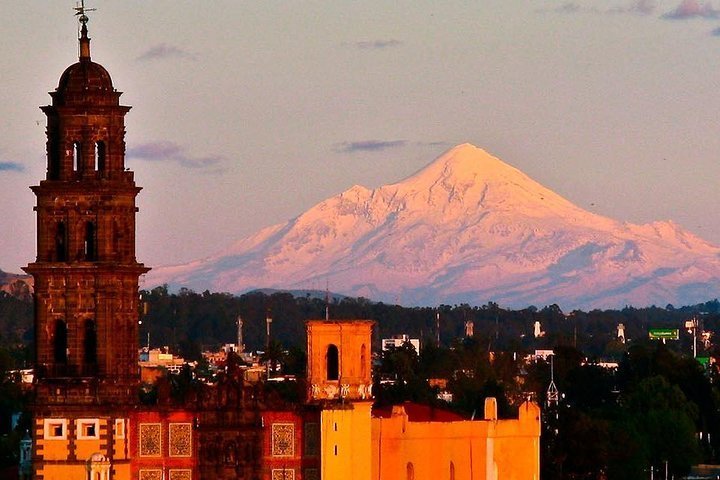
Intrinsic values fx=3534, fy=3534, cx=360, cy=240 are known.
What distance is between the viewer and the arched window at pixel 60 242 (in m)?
100

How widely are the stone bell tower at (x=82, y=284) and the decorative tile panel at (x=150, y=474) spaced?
909mm

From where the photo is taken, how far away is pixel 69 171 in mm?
100062

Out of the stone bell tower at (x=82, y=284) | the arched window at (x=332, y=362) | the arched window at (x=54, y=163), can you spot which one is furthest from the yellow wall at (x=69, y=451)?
the arched window at (x=54, y=163)

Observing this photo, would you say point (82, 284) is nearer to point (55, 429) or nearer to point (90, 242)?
point (90, 242)

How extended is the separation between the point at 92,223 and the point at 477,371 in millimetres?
84000

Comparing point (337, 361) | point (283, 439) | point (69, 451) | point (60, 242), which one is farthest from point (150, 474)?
point (60, 242)

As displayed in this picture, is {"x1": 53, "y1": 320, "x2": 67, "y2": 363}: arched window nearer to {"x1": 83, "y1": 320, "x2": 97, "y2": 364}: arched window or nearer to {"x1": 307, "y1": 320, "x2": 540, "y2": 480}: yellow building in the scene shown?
{"x1": 83, "y1": 320, "x2": 97, "y2": 364}: arched window

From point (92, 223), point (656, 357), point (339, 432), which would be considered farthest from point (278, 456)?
point (656, 357)

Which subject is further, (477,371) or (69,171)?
(477,371)

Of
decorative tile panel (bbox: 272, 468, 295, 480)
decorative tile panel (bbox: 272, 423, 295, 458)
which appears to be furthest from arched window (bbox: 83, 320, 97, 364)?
decorative tile panel (bbox: 272, 468, 295, 480)

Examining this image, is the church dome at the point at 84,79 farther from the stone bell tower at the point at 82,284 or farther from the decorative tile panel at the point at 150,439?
the decorative tile panel at the point at 150,439

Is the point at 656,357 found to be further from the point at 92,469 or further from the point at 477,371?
the point at 92,469

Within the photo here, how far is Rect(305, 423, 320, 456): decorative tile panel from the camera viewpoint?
10081 centimetres

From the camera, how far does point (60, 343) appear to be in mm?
100375
